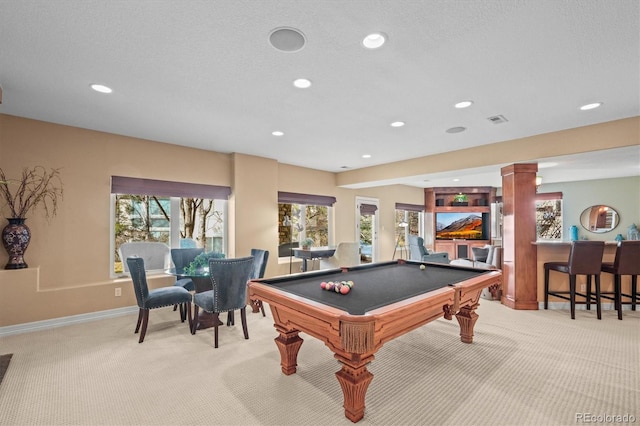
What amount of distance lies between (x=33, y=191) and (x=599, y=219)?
451 inches

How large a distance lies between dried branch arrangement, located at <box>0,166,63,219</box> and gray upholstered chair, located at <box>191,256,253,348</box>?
7.72ft

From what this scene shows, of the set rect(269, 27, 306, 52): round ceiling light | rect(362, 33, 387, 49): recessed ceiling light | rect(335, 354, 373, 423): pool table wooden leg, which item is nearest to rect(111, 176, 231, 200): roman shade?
rect(269, 27, 306, 52): round ceiling light

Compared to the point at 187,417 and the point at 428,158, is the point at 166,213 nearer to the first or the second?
the point at 187,417

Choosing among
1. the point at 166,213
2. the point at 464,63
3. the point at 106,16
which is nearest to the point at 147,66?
the point at 106,16

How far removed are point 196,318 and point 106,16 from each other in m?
2.97

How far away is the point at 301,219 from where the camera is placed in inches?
266

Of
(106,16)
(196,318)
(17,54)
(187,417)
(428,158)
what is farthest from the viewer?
(428,158)

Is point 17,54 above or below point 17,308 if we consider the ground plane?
above

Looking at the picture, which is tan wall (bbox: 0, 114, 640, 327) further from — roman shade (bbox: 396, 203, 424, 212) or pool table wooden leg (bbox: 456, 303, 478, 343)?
roman shade (bbox: 396, 203, 424, 212)

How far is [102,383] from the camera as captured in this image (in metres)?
2.42

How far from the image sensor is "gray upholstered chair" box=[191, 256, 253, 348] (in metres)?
3.16

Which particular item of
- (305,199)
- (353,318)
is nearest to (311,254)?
(305,199)

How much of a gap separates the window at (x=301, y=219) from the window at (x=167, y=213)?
4.47 ft

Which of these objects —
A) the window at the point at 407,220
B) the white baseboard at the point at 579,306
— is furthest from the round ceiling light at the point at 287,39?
the window at the point at 407,220
